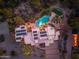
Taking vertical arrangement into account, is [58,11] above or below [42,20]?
above

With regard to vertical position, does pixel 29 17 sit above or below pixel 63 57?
above

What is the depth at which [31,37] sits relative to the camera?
11312 mm

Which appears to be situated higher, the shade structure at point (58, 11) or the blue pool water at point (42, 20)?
the shade structure at point (58, 11)

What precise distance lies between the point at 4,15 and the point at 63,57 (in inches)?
71.8

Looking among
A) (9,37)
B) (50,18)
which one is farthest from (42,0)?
(9,37)

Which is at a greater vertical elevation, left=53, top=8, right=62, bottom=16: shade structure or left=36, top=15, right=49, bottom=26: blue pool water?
left=53, top=8, right=62, bottom=16: shade structure

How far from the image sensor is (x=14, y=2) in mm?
11328

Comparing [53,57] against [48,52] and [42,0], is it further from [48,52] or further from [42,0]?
[42,0]

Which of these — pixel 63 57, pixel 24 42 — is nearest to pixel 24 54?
pixel 24 42

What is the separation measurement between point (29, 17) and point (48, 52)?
3.29ft

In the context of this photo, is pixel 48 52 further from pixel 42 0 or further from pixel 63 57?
pixel 42 0

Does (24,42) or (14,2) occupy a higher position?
(14,2)

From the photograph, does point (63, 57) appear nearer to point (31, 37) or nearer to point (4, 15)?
point (31, 37)

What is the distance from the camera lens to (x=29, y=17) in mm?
11312
